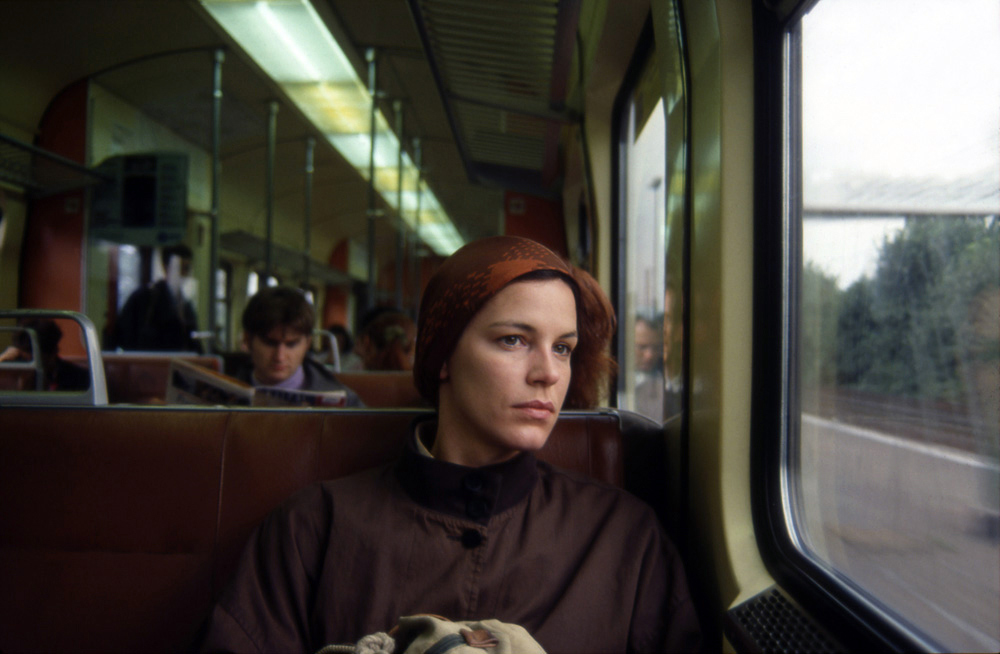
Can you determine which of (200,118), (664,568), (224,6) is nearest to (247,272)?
(200,118)

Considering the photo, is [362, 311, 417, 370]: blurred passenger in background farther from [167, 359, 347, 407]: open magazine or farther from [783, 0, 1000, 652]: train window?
[783, 0, 1000, 652]: train window

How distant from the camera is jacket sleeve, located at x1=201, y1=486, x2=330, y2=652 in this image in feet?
3.69

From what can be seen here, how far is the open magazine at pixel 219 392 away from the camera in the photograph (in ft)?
6.28

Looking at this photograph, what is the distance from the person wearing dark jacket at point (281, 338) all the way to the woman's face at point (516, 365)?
1.59 m

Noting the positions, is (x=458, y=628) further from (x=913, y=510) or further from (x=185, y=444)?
(x=185, y=444)

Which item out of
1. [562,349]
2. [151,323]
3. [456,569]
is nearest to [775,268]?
[562,349]

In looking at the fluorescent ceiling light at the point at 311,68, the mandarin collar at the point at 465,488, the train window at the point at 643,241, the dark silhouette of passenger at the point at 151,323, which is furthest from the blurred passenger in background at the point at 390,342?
the mandarin collar at the point at 465,488

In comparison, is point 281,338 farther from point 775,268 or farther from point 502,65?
point 775,268

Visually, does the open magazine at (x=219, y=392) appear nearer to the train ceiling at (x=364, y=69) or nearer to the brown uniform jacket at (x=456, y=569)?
the brown uniform jacket at (x=456, y=569)

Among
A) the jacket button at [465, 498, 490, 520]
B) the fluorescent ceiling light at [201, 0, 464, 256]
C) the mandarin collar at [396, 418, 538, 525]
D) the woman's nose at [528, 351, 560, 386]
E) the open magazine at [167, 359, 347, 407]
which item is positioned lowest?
the jacket button at [465, 498, 490, 520]

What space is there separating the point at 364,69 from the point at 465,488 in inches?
187

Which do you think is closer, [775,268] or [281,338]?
[775,268]

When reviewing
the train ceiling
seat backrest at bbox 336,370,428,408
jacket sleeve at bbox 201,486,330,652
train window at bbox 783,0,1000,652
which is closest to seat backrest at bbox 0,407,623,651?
jacket sleeve at bbox 201,486,330,652

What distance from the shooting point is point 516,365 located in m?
1.16
